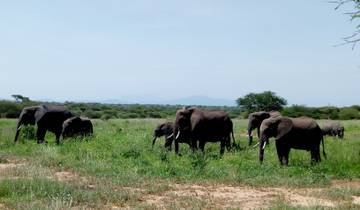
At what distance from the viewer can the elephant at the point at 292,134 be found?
16953mm

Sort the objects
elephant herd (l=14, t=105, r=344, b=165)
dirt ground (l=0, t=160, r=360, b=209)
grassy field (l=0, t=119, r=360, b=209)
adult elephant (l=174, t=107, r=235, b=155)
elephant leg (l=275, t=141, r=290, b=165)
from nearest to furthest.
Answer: grassy field (l=0, t=119, r=360, b=209)
dirt ground (l=0, t=160, r=360, b=209)
elephant leg (l=275, t=141, r=290, b=165)
elephant herd (l=14, t=105, r=344, b=165)
adult elephant (l=174, t=107, r=235, b=155)

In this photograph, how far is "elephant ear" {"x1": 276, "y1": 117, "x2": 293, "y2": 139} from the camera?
17.0 m

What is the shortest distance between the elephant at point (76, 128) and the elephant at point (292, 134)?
363 inches

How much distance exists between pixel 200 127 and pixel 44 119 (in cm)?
725

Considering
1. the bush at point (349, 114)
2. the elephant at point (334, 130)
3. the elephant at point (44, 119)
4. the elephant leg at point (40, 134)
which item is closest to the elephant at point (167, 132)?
the elephant at point (44, 119)

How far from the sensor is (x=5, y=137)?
23.9m

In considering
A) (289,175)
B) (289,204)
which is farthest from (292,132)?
(289,204)

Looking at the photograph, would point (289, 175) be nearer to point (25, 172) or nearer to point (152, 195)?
point (152, 195)

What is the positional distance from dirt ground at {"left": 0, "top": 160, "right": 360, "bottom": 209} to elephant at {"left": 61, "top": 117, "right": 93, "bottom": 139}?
9.42 metres

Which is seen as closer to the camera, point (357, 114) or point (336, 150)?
point (336, 150)

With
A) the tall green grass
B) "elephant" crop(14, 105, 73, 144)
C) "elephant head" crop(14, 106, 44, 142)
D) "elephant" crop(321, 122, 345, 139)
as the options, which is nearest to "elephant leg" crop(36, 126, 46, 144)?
"elephant" crop(14, 105, 73, 144)

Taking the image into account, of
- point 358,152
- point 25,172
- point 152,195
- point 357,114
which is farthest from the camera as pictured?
point 357,114

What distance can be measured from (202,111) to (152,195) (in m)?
8.90

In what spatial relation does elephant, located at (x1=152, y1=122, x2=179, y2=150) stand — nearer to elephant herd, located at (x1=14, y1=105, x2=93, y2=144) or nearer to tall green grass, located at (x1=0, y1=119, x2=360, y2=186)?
tall green grass, located at (x1=0, y1=119, x2=360, y2=186)
